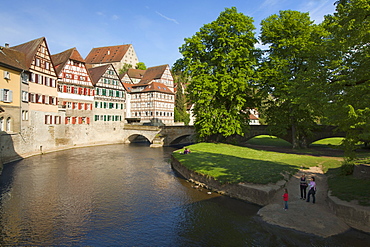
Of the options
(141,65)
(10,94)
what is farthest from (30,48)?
(141,65)

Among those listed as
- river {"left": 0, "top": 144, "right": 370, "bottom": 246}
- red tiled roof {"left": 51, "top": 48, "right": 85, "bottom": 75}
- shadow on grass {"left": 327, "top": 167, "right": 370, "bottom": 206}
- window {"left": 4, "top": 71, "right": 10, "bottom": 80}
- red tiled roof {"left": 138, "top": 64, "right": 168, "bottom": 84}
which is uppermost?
red tiled roof {"left": 138, "top": 64, "right": 168, "bottom": 84}

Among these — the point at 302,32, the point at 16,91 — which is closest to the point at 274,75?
the point at 302,32

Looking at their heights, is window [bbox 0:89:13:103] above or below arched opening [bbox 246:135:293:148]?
above

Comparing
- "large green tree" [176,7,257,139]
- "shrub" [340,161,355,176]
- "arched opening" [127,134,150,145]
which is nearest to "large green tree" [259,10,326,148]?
"large green tree" [176,7,257,139]

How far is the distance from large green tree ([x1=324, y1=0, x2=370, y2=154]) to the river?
5.10 metres

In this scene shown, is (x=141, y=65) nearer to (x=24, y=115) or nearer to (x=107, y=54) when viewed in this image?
(x=107, y=54)

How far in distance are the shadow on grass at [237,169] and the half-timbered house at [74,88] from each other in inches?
1102

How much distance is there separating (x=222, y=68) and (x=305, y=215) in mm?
23705

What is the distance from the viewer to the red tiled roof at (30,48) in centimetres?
3459

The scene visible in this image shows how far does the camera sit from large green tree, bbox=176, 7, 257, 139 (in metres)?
32.0

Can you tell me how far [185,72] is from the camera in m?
34.0

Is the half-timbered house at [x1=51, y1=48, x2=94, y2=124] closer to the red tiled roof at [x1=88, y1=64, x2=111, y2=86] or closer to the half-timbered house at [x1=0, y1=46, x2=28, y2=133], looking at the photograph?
the red tiled roof at [x1=88, y1=64, x2=111, y2=86]

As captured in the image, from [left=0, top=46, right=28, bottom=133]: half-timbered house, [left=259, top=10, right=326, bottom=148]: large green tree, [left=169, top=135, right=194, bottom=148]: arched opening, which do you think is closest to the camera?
[left=0, top=46, right=28, bottom=133]: half-timbered house

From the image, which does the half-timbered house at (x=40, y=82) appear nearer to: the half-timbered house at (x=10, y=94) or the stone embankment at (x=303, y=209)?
the half-timbered house at (x=10, y=94)
